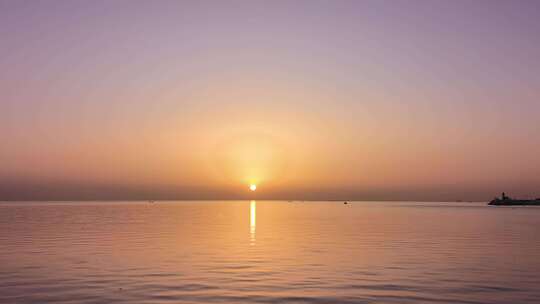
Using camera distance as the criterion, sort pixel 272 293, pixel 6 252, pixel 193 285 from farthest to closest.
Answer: pixel 6 252 < pixel 193 285 < pixel 272 293

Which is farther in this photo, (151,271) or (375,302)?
(151,271)

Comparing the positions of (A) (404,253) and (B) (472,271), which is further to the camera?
(A) (404,253)

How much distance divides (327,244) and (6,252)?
30.3 metres

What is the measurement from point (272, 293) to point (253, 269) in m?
9.03

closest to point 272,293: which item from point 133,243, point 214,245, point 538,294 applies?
point 538,294

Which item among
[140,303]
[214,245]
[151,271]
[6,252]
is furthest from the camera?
[214,245]

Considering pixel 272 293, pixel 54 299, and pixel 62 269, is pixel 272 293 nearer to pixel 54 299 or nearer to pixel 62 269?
pixel 54 299

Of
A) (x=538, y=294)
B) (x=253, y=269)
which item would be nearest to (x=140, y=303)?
(x=253, y=269)

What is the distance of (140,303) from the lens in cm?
2402

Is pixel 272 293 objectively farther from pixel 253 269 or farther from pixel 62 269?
pixel 62 269

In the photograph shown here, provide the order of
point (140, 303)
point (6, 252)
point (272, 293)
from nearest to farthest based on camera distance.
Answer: point (140, 303) < point (272, 293) < point (6, 252)

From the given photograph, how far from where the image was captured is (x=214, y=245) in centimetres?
5344

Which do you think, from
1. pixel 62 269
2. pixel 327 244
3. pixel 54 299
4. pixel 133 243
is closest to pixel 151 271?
pixel 62 269

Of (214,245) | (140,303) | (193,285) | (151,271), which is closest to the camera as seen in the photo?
(140,303)
